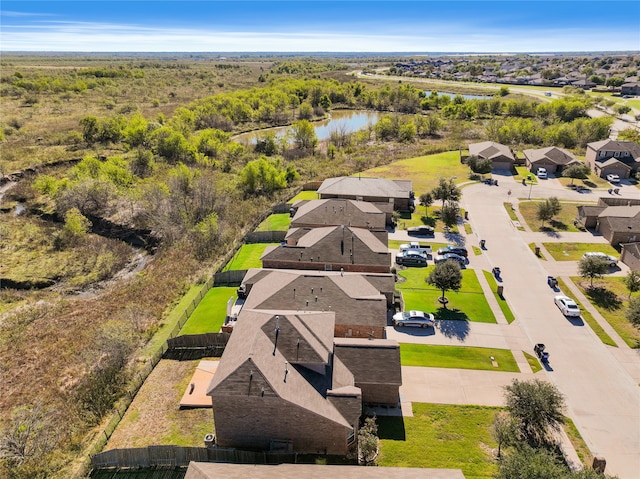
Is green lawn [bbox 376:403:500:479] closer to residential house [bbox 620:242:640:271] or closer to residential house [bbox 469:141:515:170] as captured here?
residential house [bbox 620:242:640:271]

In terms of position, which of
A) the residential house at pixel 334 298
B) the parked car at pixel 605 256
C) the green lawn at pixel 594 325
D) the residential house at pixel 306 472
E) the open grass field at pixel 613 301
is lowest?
the green lawn at pixel 594 325

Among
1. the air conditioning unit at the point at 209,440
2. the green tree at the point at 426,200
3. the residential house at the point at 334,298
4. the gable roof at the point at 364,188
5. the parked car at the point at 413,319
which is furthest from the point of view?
the gable roof at the point at 364,188

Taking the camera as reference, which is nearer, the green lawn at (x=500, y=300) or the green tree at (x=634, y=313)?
the green tree at (x=634, y=313)

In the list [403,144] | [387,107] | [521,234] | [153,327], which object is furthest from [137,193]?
[387,107]

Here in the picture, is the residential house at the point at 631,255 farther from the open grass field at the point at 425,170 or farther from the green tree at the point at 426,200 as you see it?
the open grass field at the point at 425,170

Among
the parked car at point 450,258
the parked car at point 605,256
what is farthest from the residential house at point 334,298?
the parked car at point 605,256

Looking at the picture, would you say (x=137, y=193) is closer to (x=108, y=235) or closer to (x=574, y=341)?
(x=108, y=235)
